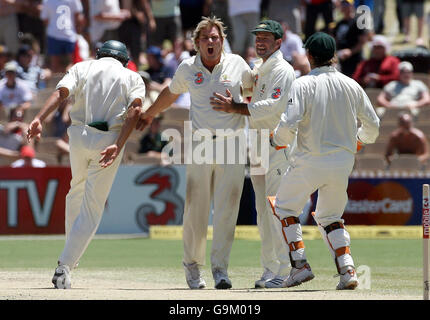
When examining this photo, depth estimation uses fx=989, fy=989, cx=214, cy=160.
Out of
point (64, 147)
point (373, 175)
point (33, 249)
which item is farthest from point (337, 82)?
point (64, 147)

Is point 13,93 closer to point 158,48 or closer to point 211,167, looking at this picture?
point 158,48

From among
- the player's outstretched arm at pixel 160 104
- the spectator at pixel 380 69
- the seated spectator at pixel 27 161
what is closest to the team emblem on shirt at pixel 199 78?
the player's outstretched arm at pixel 160 104

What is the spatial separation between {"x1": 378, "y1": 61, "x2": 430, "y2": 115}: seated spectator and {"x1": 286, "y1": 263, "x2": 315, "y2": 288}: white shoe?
12178mm

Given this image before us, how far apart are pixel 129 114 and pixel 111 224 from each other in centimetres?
823

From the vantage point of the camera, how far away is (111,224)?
1819 centimetres

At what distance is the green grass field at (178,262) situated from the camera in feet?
35.6

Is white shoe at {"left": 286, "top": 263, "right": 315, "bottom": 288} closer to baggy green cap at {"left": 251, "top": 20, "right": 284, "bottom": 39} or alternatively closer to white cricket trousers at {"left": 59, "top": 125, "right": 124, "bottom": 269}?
white cricket trousers at {"left": 59, "top": 125, "right": 124, "bottom": 269}

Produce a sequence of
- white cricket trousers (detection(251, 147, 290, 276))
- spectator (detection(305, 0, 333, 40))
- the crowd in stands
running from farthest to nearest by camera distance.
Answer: spectator (detection(305, 0, 333, 40))
the crowd in stands
white cricket trousers (detection(251, 147, 290, 276))

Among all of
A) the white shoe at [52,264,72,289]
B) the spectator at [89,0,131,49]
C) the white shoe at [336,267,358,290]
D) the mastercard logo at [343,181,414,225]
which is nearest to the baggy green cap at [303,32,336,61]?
the white shoe at [336,267,358,290]

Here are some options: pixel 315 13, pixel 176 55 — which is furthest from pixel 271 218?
pixel 315 13

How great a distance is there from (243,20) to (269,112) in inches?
507

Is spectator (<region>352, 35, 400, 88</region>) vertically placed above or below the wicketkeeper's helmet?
below

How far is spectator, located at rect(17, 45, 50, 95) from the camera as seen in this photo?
22.3m

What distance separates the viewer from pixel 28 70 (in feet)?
74.0
